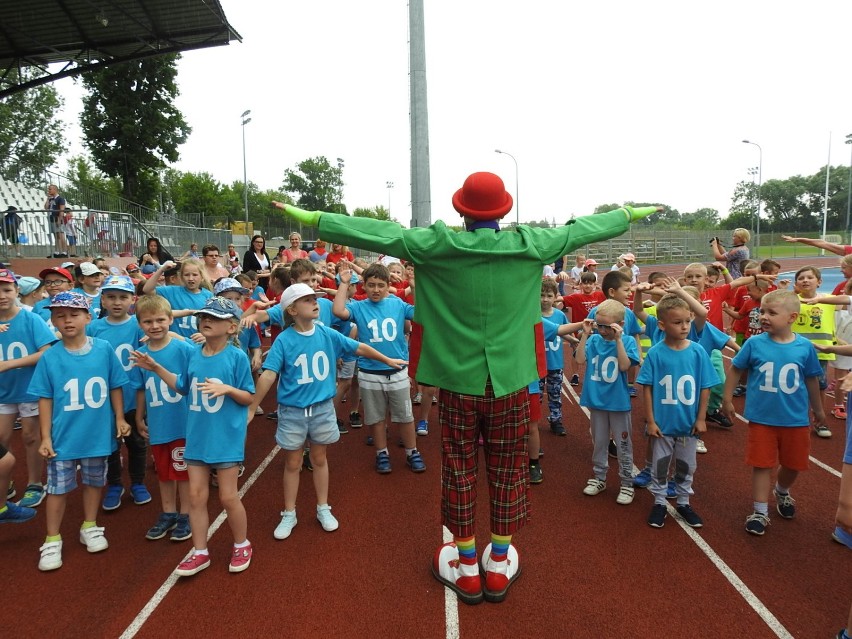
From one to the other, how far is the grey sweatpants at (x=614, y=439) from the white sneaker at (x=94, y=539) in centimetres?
379

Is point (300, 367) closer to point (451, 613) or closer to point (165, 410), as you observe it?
point (165, 410)

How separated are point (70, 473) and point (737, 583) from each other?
4.34 m

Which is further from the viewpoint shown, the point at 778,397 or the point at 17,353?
the point at 17,353

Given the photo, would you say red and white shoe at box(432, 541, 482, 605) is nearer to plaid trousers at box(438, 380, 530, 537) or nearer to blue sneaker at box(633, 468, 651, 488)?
plaid trousers at box(438, 380, 530, 537)

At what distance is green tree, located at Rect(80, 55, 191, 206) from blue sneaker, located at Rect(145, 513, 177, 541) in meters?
29.3

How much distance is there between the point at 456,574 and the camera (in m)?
3.26

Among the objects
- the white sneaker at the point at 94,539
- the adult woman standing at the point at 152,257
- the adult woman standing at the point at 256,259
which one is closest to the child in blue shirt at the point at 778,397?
the white sneaker at the point at 94,539

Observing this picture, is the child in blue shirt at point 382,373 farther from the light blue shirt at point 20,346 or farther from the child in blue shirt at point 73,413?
the light blue shirt at point 20,346

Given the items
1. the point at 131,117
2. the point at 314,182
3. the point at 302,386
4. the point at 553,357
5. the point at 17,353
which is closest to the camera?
the point at 302,386

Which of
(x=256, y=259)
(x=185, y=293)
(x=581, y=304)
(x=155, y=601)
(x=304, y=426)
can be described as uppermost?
(x=256, y=259)

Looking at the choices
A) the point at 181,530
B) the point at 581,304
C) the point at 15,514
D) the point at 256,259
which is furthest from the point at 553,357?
the point at 256,259

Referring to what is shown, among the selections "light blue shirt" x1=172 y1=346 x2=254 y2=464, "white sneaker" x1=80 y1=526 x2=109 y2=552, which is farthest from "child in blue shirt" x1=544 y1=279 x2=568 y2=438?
"white sneaker" x1=80 y1=526 x2=109 y2=552

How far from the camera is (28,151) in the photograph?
41469 millimetres

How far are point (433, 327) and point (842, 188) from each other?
312ft
